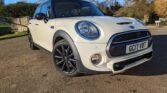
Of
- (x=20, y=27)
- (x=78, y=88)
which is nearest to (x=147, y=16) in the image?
(x=20, y=27)

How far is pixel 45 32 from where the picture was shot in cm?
620

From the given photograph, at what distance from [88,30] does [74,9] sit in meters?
1.66

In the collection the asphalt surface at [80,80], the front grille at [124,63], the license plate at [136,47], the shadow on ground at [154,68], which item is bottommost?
the asphalt surface at [80,80]

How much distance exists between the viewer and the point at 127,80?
Answer: 4.93 m

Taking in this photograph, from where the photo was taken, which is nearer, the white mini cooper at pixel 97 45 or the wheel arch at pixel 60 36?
the white mini cooper at pixel 97 45

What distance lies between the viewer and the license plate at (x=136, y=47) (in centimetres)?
481

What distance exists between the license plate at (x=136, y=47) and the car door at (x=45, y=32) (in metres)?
1.74

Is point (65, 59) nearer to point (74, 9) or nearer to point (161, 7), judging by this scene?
point (74, 9)

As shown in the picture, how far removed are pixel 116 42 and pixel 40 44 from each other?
2.71 m

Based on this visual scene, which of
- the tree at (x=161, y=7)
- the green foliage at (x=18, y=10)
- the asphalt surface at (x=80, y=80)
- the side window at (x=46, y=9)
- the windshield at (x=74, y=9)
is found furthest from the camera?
the green foliage at (x=18, y=10)

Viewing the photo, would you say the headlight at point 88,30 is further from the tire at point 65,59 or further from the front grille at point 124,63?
the front grille at point 124,63

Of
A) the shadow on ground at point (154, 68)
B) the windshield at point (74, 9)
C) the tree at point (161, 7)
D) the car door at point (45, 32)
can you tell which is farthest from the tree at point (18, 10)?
the shadow on ground at point (154, 68)

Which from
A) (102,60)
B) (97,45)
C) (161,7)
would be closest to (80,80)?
(102,60)

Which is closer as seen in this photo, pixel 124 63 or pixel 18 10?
pixel 124 63
